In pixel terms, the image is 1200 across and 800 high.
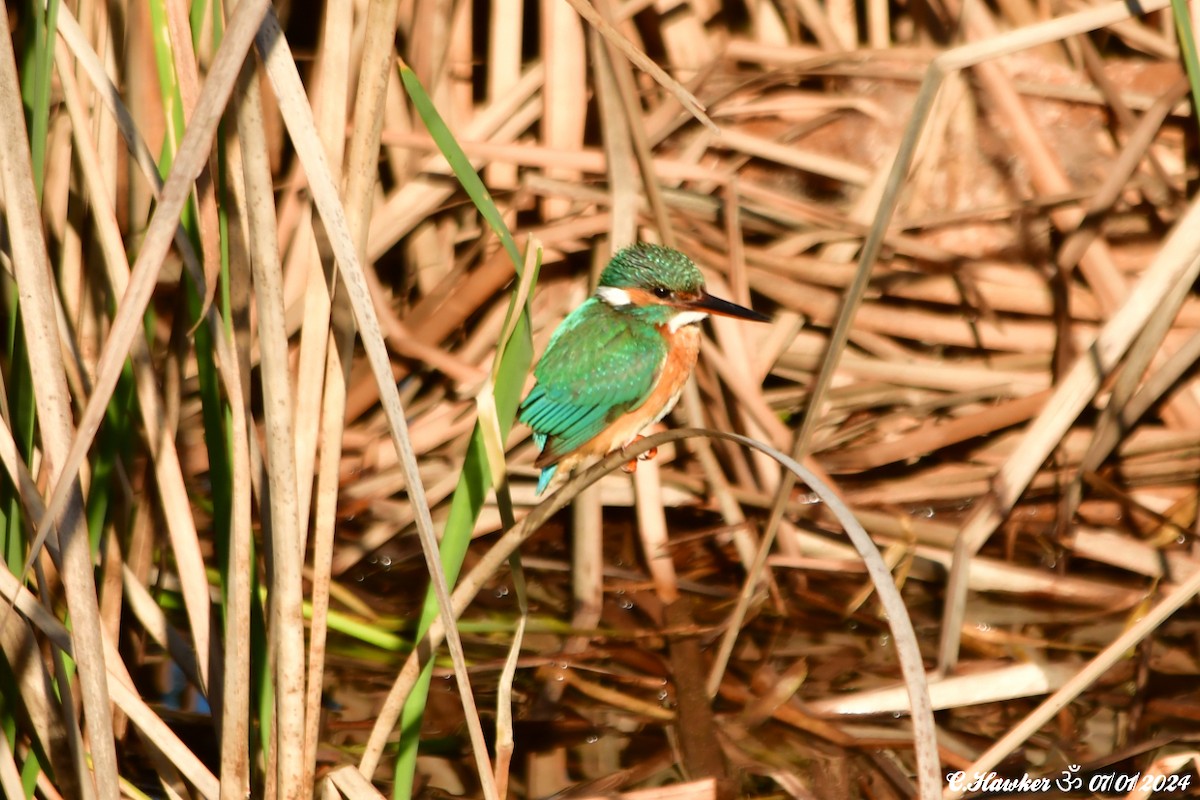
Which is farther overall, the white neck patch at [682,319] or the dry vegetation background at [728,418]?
the white neck patch at [682,319]

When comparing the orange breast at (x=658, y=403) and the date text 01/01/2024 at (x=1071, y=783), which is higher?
the orange breast at (x=658, y=403)

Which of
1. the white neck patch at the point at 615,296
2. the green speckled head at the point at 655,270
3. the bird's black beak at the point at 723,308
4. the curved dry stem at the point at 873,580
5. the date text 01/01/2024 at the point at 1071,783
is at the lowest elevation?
the date text 01/01/2024 at the point at 1071,783

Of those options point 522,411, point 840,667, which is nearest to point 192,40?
point 522,411

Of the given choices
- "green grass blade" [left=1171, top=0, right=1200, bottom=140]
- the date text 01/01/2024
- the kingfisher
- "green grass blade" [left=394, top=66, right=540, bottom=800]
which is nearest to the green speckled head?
the kingfisher

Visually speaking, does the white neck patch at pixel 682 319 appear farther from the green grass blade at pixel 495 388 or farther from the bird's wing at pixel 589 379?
the green grass blade at pixel 495 388

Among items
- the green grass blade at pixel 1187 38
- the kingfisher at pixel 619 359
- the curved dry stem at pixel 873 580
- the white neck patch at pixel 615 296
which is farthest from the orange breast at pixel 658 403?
the green grass blade at pixel 1187 38

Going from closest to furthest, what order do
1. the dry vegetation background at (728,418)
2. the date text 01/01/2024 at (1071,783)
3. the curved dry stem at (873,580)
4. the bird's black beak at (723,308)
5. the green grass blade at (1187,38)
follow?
1. the curved dry stem at (873,580)
2. the green grass blade at (1187,38)
3. the dry vegetation background at (728,418)
4. the date text 01/01/2024 at (1071,783)
5. the bird's black beak at (723,308)

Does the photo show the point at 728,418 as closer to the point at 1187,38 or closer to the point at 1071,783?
the point at 1071,783
